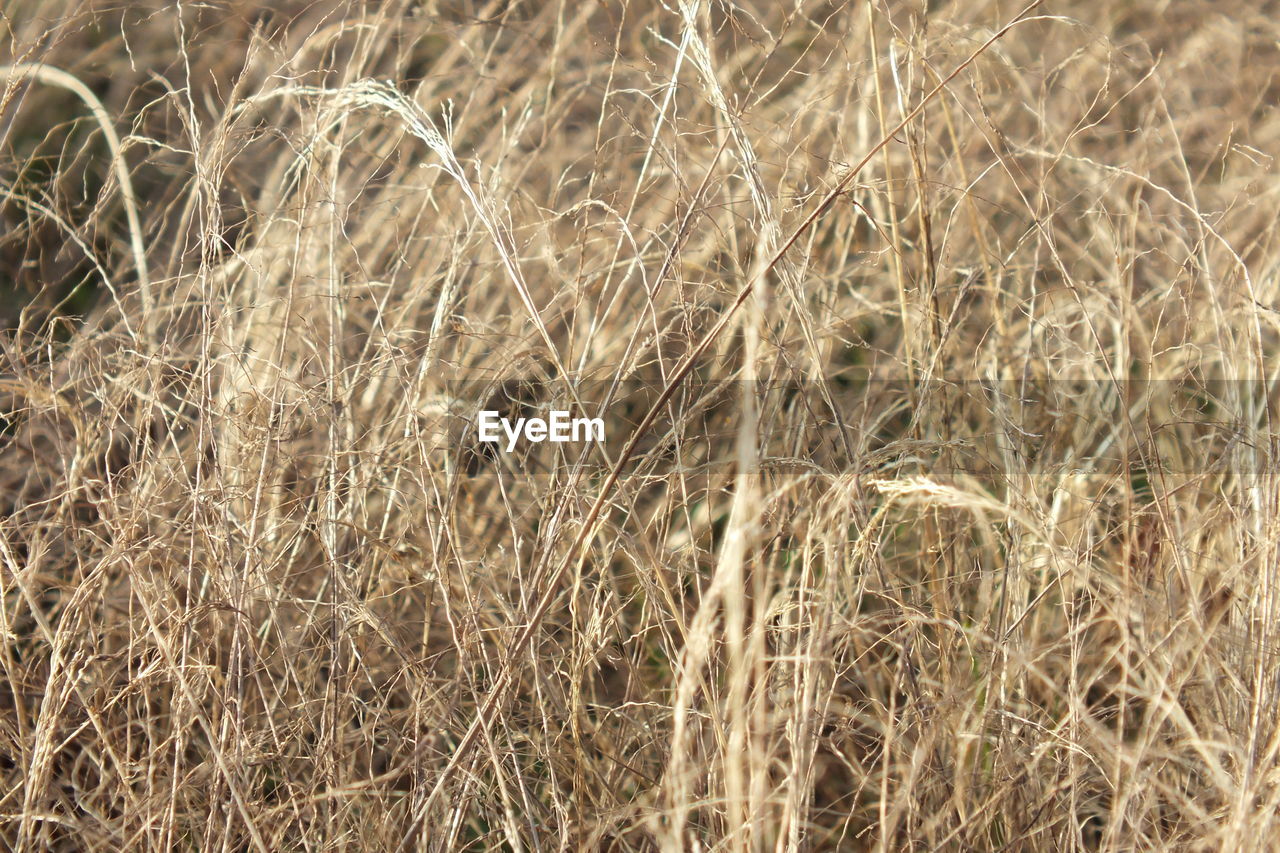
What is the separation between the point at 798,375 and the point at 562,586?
404mm

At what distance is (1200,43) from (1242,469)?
1.10 m

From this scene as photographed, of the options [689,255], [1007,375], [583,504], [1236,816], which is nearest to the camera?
[1236,816]

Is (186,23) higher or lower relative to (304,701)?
higher

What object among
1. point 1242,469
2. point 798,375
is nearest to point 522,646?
point 798,375

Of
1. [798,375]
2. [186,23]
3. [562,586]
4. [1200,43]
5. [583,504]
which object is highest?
[186,23]

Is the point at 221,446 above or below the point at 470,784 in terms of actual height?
above

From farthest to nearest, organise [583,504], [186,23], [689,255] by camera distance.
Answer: [186,23] < [689,255] < [583,504]

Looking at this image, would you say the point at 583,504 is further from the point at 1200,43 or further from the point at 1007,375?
the point at 1200,43

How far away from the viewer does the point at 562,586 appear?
4.27ft

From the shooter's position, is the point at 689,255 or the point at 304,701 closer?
the point at 304,701

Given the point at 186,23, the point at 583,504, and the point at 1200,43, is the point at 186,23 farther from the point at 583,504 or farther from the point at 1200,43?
the point at 1200,43

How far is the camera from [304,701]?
1.11m

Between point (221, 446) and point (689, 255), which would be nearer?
point (221, 446)

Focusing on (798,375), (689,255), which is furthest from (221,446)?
(689,255)
